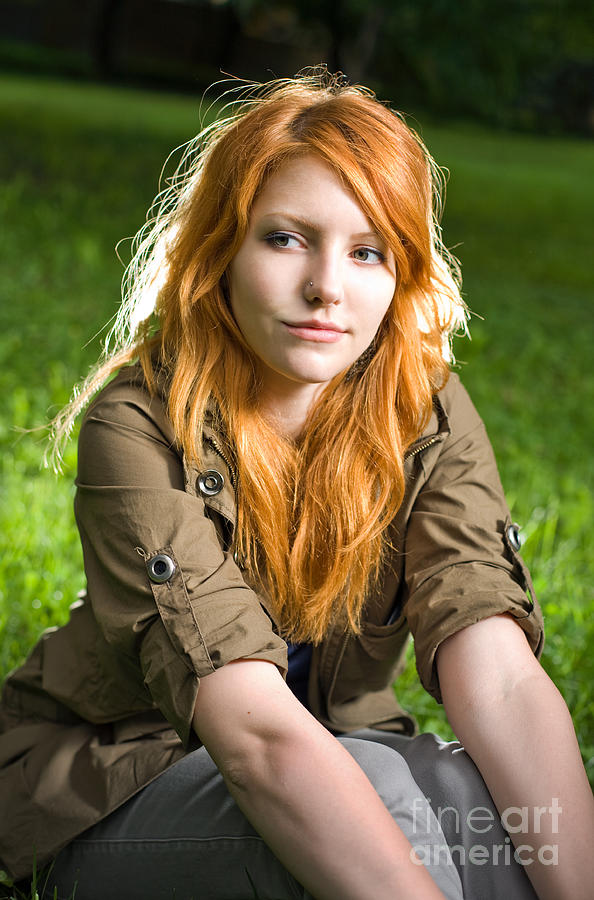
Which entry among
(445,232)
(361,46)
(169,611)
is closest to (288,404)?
(169,611)

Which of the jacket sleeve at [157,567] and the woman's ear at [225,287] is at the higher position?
the woman's ear at [225,287]

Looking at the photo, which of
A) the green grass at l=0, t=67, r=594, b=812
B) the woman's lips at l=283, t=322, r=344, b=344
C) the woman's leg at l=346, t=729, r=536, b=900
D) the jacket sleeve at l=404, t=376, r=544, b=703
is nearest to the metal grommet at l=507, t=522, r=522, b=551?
the jacket sleeve at l=404, t=376, r=544, b=703

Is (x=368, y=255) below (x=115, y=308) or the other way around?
the other way around

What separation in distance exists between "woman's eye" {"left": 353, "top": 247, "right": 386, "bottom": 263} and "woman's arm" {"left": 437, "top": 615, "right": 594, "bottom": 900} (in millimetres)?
681

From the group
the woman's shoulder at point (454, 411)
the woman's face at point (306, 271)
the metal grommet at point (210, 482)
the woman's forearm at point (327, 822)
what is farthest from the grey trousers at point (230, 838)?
the woman's face at point (306, 271)

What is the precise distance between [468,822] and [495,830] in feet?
0.17

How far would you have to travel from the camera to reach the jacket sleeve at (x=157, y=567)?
5.44ft

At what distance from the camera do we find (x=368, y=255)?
75.1 inches

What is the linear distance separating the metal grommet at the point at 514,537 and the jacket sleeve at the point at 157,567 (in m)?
0.54

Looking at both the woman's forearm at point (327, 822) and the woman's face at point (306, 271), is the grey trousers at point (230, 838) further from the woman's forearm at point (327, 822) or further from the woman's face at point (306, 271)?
the woman's face at point (306, 271)

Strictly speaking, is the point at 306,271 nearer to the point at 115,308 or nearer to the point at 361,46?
the point at 115,308

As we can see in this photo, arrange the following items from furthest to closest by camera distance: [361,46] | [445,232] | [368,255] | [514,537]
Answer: [361,46]
[445,232]
[514,537]
[368,255]

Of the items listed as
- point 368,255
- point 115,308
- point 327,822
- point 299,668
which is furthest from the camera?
point 115,308

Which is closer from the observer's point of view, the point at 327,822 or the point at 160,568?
the point at 327,822
